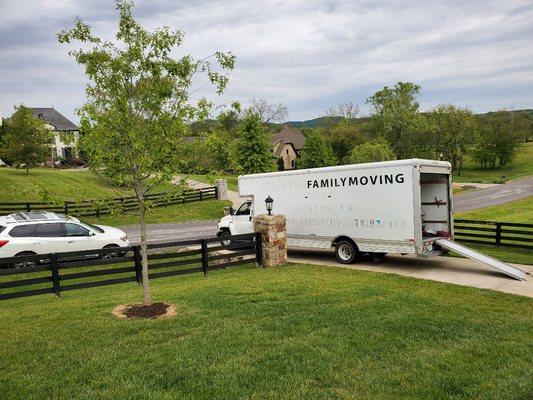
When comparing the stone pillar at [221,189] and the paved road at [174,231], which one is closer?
the paved road at [174,231]

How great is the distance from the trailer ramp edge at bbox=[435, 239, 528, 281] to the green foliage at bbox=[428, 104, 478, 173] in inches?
2374

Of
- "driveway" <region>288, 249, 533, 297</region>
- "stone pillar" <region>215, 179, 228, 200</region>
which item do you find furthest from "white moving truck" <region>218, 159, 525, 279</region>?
"stone pillar" <region>215, 179, 228, 200</region>

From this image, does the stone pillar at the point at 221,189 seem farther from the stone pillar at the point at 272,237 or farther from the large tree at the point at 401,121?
the large tree at the point at 401,121

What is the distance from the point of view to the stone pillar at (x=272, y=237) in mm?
14445

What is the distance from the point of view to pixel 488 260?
12773 mm

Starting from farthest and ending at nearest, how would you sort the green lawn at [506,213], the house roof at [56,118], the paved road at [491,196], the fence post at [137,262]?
the house roof at [56,118]
the paved road at [491,196]
the green lawn at [506,213]
the fence post at [137,262]

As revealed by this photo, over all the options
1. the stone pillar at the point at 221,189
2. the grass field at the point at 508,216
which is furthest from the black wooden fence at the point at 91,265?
the stone pillar at the point at 221,189

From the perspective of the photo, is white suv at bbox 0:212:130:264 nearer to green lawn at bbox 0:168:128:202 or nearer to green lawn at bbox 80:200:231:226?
green lawn at bbox 80:200:231:226

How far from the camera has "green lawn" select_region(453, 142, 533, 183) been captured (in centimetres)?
6884

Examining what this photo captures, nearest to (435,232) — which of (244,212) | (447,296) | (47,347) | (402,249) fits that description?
(402,249)

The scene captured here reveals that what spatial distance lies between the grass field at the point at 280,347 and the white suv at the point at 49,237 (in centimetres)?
622

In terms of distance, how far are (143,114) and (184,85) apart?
3.05ft

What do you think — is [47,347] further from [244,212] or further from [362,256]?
[244,212]

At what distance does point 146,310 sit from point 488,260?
951cm
